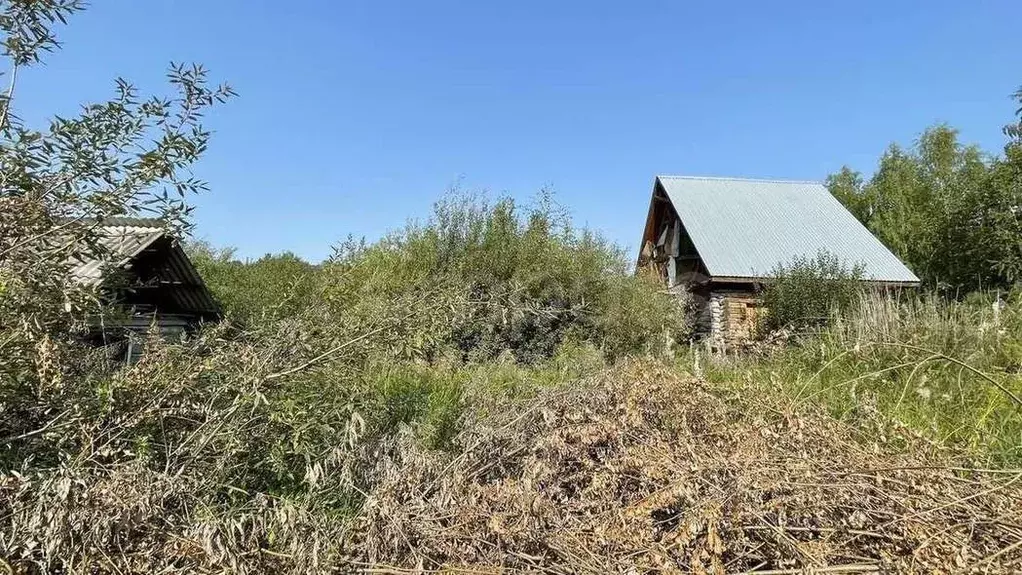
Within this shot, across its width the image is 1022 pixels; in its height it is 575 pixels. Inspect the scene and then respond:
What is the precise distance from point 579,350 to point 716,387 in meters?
6.50

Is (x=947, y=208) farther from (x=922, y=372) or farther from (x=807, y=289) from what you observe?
(x=922, y=372)

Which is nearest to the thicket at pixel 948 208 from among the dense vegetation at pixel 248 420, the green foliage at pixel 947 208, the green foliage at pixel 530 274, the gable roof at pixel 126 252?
the green foliage at pixel 947 208

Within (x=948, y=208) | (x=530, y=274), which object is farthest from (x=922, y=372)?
(x=948, y=208)

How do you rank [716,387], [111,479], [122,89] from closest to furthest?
[111,479]
[122,89]
[716,387]

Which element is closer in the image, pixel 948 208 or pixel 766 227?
pixel 766 227

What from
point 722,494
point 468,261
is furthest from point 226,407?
point 468,261

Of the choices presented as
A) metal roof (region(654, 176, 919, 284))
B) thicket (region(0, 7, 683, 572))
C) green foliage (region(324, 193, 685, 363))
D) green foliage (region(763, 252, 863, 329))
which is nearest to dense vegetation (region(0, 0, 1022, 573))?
thicket (region(0, 7, 683, 572))

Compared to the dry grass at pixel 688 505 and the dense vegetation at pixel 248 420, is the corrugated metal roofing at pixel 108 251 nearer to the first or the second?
the dense vegetation at pixel 248 420

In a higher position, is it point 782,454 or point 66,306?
point 66,306

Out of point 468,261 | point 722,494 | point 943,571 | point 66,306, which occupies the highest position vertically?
point 468,261

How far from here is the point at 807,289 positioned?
45.0ft

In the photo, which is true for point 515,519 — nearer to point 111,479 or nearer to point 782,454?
point 782,454

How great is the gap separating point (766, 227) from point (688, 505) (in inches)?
718

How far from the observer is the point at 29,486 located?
1946 millimetres
